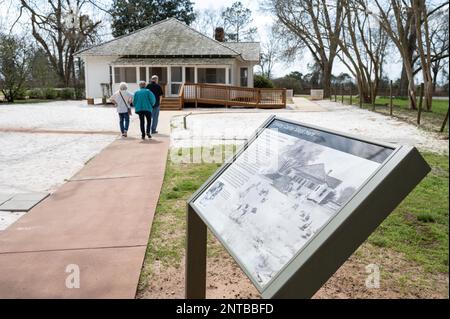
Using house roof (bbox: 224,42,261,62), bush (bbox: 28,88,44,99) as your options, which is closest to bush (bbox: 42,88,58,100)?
bush (bbox: 28,88,44,99)

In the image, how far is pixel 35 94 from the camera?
3488 centimetres

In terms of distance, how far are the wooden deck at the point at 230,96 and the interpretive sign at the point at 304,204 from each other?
Answer: 24.4 meters

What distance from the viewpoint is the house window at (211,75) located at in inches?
1266

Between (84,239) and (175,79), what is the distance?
28.2 m

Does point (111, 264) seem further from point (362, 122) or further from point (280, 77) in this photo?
point (280, 77)

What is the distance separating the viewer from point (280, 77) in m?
56.2

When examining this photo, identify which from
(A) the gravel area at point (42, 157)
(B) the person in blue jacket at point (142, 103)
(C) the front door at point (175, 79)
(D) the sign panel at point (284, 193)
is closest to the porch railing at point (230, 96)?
(C) the front door at point (175, 79)

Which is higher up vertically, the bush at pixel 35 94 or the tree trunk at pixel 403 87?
the tree trunk at pixel 403 87

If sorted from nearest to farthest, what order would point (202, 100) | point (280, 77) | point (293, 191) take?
1. point (293, 191)
2. point (202, 100)
3. point (280, 77)

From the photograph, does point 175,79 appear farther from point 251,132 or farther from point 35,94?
point 251,132

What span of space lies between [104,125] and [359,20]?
20331 mm

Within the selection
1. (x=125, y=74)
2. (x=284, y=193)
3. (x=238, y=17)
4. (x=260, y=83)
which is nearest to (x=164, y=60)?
(x=125, y=74)

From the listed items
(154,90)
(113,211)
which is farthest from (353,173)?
(154,90)

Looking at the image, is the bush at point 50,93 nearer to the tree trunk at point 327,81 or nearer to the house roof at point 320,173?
the tree trunk at point 327,81
